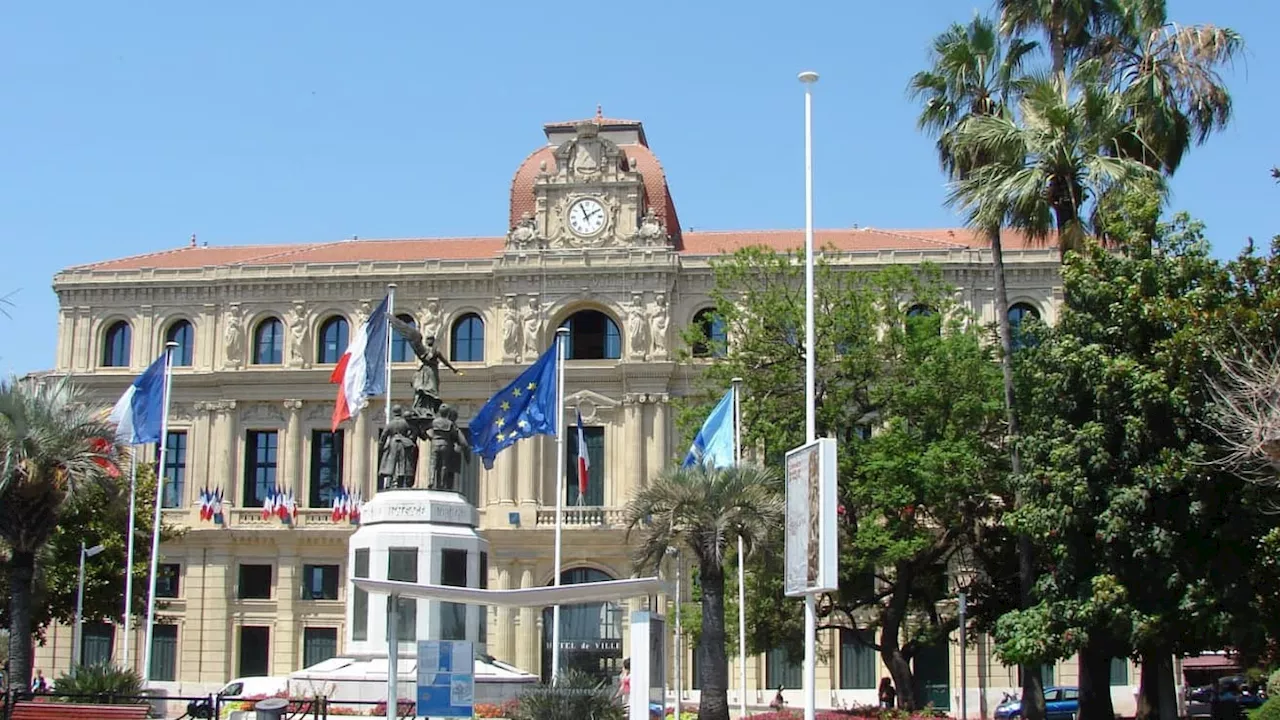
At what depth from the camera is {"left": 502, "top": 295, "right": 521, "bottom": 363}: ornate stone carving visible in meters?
59.8

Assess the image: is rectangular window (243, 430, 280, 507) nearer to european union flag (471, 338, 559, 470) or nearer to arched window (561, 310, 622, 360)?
arched window (561, 310, 622, 360)

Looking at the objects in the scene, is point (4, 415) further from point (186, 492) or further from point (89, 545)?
point (186, 492)

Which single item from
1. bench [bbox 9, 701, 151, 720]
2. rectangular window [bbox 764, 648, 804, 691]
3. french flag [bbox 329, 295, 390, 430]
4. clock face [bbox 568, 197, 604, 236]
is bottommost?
rectangular window [bbox 764, 648, 804, 691]

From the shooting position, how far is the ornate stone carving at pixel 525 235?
6059cm

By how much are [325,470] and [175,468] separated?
655cm

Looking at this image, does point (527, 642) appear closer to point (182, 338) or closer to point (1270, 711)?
point (182, 338)

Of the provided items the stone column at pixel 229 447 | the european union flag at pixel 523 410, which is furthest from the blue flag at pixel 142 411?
the stone column at pixel 229 447

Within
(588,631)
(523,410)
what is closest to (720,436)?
(523,410)

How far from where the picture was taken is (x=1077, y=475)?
29156 mm

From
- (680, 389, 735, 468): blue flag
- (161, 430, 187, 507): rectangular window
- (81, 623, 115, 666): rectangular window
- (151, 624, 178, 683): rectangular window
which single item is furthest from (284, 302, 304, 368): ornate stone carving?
(680, 389, 735, 468): blue flag

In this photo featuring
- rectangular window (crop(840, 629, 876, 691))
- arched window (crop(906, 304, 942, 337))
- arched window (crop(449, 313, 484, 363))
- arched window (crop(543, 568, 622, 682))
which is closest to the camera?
arched window (crop(906, 304, 942, 337))

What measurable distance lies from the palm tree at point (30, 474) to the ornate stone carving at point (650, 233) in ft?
103

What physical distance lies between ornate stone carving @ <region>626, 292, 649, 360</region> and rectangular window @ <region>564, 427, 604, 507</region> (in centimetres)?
350

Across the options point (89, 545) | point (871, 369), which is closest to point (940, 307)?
point (871, 369)
